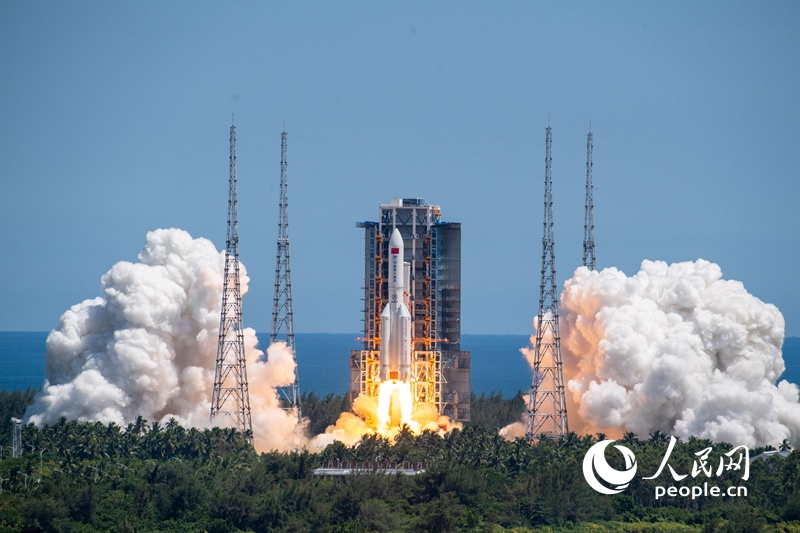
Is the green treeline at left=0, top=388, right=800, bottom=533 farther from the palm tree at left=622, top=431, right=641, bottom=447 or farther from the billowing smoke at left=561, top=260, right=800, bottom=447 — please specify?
the billowing smoke at left=561, top=260, right=800, bottom=447

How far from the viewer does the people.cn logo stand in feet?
223

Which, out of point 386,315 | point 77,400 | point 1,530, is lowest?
point 1,530

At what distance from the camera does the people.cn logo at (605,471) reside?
68062mm

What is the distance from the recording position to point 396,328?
77.9 metres

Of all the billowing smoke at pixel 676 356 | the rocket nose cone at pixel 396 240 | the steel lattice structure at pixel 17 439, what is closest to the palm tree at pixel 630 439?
the billowing smoke at pixel 676 356

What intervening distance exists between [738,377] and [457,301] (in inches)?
637

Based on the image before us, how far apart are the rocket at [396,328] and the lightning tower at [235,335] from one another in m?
7.72

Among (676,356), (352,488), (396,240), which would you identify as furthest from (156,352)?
(676,356)

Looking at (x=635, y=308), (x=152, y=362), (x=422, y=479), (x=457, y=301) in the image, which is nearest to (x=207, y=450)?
(x=152, y=362)

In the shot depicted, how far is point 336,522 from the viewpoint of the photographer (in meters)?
63.6

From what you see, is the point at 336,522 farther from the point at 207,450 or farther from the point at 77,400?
the point at 77,400

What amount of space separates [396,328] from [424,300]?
14.6 feet

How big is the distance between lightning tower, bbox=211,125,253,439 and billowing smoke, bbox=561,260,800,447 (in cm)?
1806

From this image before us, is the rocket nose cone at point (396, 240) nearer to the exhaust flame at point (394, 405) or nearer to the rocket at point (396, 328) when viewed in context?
the rocket at point (396, 328)
